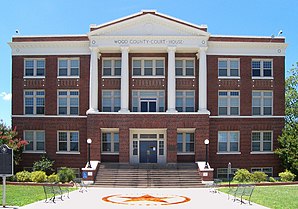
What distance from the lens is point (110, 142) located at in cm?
4009

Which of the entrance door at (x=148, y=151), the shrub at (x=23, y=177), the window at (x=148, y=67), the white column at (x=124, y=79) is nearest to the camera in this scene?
the shrub at (x=23, y=177)

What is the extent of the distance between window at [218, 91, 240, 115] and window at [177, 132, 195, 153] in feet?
12.3

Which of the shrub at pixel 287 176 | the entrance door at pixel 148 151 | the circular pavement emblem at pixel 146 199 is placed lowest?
the shrub at pixel 287 176

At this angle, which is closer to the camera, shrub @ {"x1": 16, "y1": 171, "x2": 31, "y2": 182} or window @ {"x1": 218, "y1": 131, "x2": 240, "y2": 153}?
shrub @ {"x1": 16, "y1": 171, "x2": 31, "y2": 182}

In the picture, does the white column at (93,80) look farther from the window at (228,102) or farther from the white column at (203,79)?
the window at (228,102)

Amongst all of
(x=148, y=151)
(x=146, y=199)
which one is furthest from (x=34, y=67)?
(x=146, y=199)

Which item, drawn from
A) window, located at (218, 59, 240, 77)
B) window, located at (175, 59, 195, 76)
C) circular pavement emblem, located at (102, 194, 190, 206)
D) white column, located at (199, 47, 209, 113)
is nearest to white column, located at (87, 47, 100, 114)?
window, located at (175, 59, 195, 76)

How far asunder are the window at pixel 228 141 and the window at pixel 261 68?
6026 mm

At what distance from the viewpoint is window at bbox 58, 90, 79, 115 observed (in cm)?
4075

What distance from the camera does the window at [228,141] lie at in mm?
40438

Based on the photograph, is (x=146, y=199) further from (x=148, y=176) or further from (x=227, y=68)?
(x=227, y=68)

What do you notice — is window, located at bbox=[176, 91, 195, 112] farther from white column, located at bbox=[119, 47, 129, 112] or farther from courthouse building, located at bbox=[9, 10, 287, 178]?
white column, located at bbox=[119, 47, 129, 112]

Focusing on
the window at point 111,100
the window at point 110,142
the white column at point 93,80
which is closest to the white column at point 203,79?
the window at point 111,100

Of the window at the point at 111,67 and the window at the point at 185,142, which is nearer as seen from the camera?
the window at the point at 185,142
